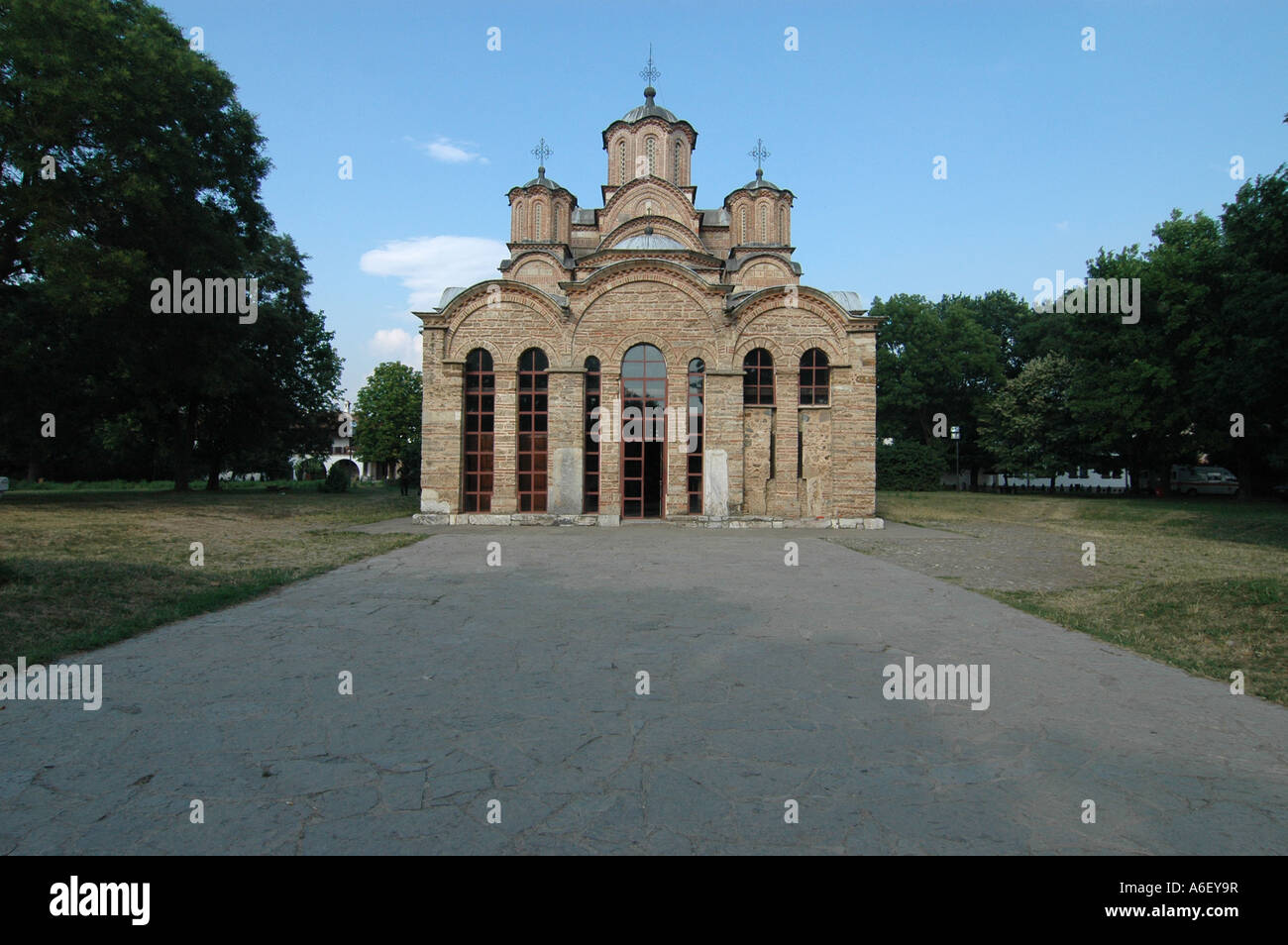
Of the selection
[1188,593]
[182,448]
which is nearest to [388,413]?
[182,448]

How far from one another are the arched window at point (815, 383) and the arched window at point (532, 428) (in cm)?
823

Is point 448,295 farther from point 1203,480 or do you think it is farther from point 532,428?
point 1203,480

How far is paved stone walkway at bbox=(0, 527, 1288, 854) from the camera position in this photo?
3.01 meters

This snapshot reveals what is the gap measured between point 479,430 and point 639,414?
5245 millimetres

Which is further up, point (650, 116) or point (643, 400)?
point (650, 116)

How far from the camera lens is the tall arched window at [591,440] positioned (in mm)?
21250

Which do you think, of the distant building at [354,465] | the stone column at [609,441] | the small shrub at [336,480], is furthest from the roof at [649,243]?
the distant building at [354,465]

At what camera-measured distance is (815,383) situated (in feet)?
69.6

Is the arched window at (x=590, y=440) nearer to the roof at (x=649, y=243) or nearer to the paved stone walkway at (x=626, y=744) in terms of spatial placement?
the roof at (x=649, y=243)

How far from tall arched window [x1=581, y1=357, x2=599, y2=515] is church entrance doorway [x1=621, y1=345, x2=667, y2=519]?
0.87m

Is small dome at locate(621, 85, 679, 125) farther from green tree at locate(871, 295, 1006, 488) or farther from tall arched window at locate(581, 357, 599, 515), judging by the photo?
green tree at locate(871, 295, 1006, 488)

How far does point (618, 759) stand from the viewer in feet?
12.4

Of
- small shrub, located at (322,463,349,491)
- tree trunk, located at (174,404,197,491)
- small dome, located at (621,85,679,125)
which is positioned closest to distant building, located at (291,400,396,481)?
small shrub, located at (322,463,349,491)

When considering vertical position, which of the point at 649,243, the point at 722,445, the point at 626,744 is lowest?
the point at 626,744
